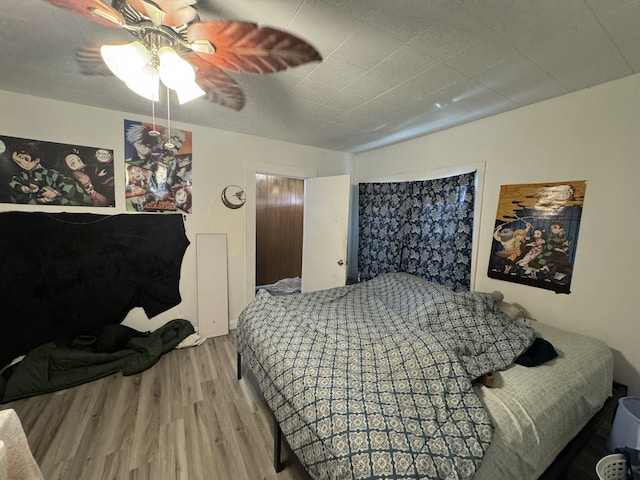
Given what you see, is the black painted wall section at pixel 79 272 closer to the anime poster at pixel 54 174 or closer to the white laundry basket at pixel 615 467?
the anime poster at pixel 54 174

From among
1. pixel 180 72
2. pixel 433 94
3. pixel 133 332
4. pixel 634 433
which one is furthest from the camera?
pixel 133 332

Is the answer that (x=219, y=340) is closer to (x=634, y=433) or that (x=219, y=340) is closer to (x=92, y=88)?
(x=92, y=88)

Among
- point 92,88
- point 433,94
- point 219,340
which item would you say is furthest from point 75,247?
point 433,94

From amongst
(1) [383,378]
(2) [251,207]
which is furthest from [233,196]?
(1) [383,378]

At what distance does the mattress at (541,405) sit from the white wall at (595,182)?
0.73ft

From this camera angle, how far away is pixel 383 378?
121 centimetres

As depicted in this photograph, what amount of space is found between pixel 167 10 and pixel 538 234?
2.66 meters

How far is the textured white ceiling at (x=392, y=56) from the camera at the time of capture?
108cm

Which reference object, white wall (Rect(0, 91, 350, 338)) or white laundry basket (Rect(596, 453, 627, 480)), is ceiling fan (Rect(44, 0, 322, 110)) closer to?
white wall (Rect(0, 91, 350, 338))

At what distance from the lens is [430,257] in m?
2.69

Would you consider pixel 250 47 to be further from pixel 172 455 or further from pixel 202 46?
pixel 172 455

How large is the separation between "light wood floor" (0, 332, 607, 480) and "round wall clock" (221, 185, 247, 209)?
1.77m

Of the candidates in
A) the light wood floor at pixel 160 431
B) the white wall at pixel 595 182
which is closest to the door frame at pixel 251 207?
the light wood floor at pixel 160 431

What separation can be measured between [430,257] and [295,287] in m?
2.46
